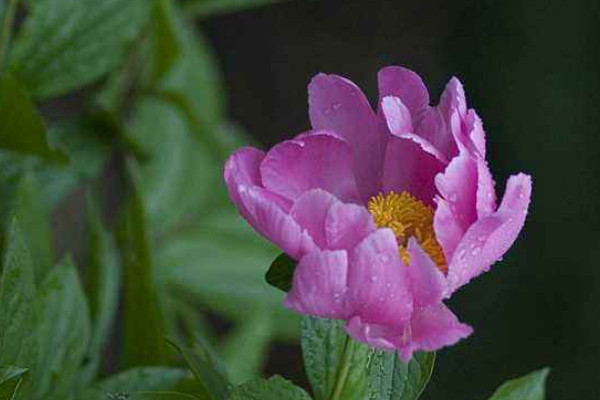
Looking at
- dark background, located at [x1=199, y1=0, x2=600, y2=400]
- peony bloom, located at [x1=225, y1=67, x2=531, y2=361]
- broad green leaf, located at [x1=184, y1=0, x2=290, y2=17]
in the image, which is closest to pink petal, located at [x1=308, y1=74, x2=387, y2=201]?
peony bloom, located at [x1=225, y1=67, x2=531, y2=361]

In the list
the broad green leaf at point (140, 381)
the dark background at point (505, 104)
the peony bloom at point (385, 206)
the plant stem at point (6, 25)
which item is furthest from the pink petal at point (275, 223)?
the dark background at point (505, 104)

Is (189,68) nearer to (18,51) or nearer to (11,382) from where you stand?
(18,51)

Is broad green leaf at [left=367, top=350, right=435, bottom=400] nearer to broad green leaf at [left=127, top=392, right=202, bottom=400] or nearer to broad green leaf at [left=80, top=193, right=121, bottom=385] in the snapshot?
broad green leaf at [left=127, top=392, right=202, bottom=400]

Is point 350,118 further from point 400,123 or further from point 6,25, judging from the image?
point 6,25

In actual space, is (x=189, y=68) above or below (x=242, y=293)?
above

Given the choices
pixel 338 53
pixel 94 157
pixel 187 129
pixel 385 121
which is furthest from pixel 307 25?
pixel 385 121

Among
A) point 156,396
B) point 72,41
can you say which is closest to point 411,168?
point 156,396
